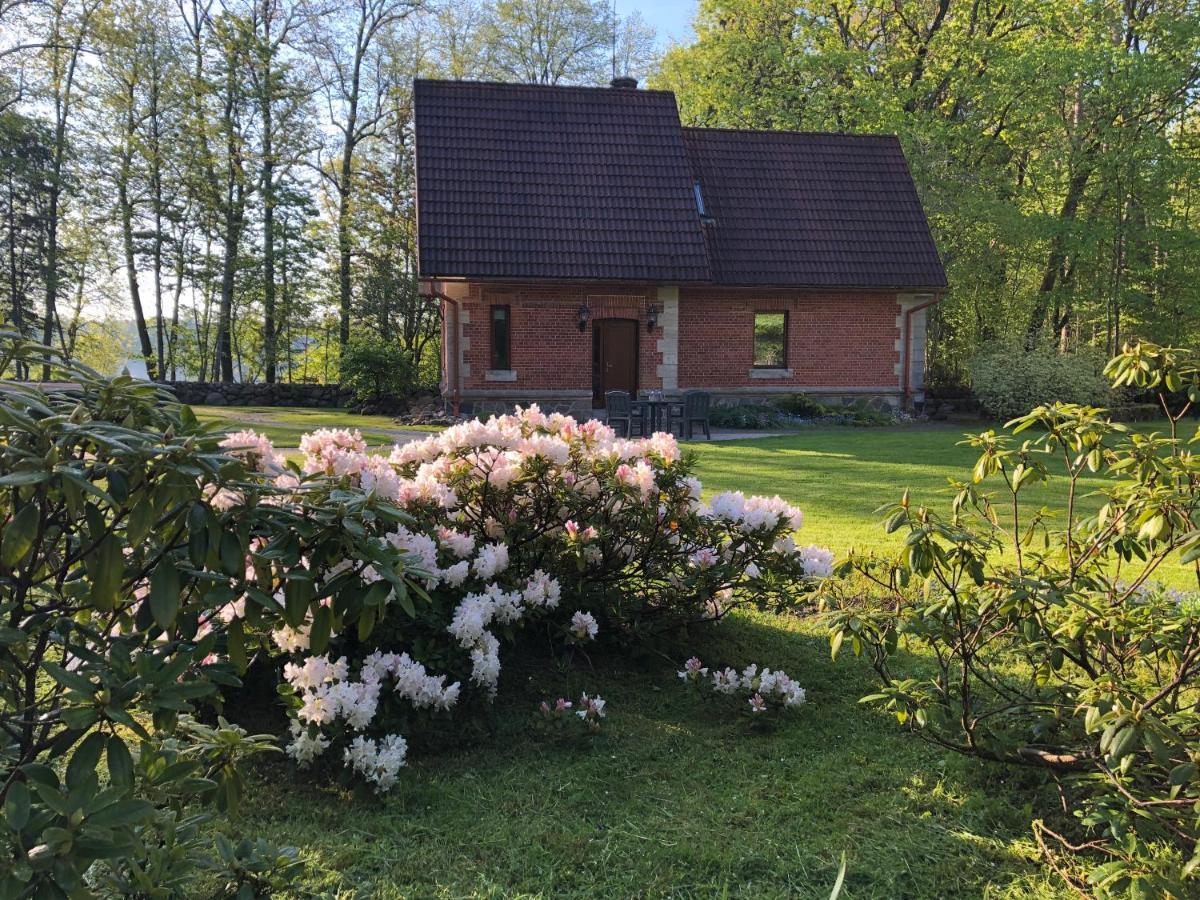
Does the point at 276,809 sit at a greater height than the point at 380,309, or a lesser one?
lesser

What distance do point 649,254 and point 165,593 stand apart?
17548mm

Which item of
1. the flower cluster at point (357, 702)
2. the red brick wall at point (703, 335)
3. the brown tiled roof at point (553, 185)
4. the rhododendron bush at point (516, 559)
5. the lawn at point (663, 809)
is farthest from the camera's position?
the red brick wall at point (703, 335)

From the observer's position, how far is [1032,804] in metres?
2.75

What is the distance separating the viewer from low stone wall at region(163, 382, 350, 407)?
83.3 ft

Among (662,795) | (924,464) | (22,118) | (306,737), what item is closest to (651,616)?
(662,795)

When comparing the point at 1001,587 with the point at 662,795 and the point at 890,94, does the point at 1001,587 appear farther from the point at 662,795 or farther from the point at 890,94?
the point at 890,94

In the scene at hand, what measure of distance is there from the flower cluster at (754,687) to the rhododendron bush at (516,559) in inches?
15.7

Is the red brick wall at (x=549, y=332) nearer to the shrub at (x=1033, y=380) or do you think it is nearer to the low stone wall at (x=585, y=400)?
the low stone wall at (x=585, y=400)

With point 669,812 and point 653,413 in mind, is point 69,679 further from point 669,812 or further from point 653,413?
point 653,413

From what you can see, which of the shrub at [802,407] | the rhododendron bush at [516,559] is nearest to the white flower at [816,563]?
the rhododendron bush at [516,559]

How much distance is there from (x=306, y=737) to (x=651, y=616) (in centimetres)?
175

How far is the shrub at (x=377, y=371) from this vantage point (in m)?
21.8

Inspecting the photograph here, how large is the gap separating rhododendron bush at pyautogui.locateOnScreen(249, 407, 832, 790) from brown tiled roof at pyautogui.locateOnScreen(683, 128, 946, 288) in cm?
1565

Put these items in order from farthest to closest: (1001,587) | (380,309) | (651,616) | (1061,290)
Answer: (380,309)
(1061,290)
(651,616)
(1001,587)
